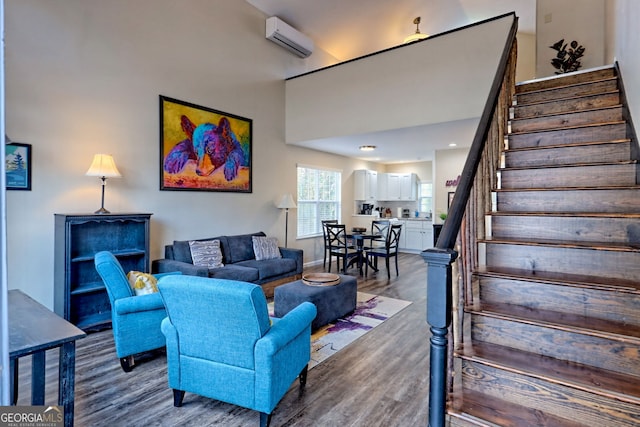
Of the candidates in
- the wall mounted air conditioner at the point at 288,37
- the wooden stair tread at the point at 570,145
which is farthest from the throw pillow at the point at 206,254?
the wall mounted air conditioner at the point at 288,37

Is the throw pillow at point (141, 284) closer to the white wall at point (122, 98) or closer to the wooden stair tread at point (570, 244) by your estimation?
the white wall at point (122, 98)

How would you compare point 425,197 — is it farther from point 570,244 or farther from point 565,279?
point 565,279

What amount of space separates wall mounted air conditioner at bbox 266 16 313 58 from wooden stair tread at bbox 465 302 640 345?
225 inches

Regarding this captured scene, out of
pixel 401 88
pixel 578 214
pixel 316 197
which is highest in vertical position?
pixel 401 88

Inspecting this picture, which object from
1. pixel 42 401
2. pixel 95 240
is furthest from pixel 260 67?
pixel 42 401

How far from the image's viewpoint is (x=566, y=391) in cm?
150

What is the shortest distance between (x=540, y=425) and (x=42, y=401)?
2.41 metres

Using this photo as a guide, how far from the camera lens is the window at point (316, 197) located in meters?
7.22

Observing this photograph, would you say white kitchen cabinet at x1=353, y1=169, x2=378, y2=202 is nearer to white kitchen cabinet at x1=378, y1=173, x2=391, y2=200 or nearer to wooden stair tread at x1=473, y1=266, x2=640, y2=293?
white kitchen cabinet at x1=378, y1=173, x2=391, y2=200

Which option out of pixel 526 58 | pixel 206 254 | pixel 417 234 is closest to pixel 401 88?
pixel 526 58

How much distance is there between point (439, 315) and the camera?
58.8 inches

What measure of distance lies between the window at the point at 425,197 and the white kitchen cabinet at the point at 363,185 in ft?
5.16

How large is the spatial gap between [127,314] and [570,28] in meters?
7.53

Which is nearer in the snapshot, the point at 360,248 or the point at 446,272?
the point at 446,272
